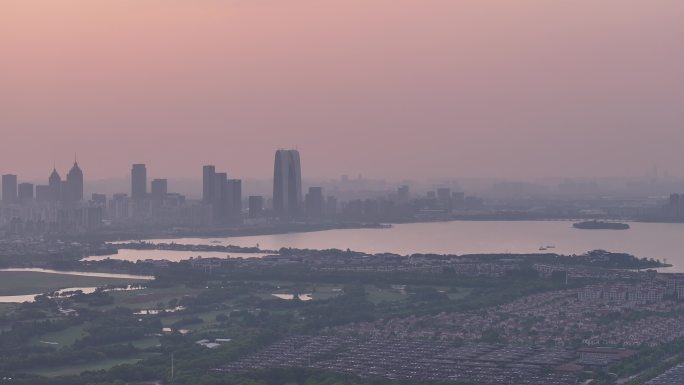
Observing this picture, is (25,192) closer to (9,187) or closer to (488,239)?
(9,187)

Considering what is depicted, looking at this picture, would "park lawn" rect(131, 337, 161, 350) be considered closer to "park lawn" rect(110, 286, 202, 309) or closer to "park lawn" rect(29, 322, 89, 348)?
"park lawn" rect(29, 322, 89, 348)

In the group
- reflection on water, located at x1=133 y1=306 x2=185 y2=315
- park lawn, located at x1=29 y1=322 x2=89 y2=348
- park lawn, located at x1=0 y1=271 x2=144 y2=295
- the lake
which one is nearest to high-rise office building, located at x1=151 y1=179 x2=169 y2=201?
the lake

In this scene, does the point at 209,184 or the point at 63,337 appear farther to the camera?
the point at 209,184

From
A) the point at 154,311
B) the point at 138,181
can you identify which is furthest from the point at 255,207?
the point at 154,311

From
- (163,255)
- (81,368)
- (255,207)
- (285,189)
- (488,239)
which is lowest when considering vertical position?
(81,368)

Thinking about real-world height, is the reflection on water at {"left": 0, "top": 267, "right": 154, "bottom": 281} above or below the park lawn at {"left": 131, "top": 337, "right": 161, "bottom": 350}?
above

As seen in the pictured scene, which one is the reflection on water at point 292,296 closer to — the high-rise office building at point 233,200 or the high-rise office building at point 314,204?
the high-rise office building at point 233,200
